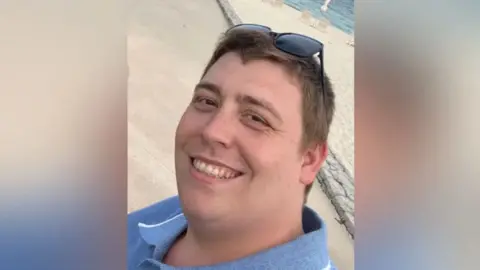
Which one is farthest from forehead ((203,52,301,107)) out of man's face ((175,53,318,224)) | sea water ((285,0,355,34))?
sea water ((285,0,355,34))

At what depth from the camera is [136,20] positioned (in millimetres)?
652

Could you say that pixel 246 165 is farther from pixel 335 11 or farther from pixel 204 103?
pixel 335 11

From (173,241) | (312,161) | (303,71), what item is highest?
(303,71)

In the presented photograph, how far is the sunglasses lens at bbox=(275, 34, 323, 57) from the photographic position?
24.6 inches

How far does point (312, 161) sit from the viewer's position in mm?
642

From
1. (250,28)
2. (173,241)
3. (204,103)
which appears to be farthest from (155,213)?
(250,28)

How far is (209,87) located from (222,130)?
0.05 m

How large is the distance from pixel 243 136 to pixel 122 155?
15cm

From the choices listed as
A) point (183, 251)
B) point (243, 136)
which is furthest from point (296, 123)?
point (183, 251)

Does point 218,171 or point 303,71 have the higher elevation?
point 303,71

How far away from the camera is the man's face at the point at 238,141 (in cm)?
60

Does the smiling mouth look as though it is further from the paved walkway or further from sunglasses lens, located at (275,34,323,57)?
sunglasses lens, located at (275,34,323,57)

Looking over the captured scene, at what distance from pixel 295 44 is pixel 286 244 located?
0.75 ft

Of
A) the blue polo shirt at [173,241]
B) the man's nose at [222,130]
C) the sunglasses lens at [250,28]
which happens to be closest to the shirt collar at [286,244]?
the blue polo shirt at [173,241]
